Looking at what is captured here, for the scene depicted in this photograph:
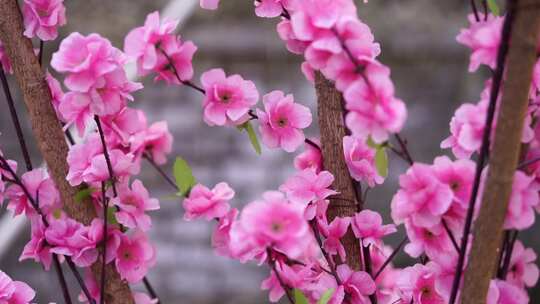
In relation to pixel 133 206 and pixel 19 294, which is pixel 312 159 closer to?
pixel 133 206

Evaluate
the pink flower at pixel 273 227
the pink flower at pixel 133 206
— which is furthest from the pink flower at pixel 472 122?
the pink flower at pixel 133 206

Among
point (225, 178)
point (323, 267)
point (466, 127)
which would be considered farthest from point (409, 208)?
point (225, 178)

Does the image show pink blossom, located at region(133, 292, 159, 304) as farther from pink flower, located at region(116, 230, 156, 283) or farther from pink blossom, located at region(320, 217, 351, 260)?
pink blossom, located at region(320, 217, 351, 260)

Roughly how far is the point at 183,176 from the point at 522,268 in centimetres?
34

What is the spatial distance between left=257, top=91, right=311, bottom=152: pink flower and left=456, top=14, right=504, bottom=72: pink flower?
185 millimetres

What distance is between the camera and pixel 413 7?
8.07 feet

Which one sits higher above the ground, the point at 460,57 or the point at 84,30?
the point at 460,57

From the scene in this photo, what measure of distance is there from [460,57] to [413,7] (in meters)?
0.22

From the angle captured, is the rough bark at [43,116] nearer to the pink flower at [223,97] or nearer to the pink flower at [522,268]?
the pink flower at [223,97]

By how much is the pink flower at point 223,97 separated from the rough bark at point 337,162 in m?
0.10

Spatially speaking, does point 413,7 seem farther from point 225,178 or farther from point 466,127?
point 466,127

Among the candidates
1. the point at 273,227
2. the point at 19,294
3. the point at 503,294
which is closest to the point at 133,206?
the point at 19,294

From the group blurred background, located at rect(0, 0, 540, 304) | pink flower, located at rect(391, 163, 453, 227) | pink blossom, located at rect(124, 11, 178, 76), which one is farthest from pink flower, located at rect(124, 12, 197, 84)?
blurred background, located at rect(0, 0, 540, 304)

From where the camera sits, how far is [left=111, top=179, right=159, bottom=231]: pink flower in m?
0.75
